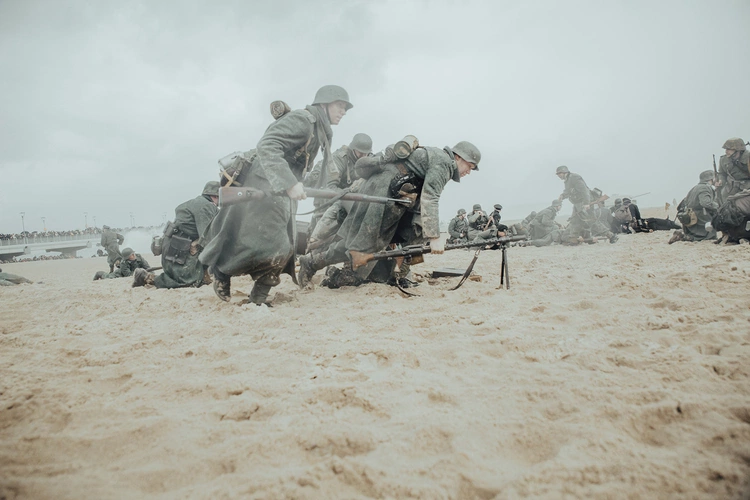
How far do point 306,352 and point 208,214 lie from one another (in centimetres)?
408

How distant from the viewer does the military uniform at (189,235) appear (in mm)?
5449

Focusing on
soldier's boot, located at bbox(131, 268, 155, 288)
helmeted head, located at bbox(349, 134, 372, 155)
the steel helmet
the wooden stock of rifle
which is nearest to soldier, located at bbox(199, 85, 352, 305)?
the steel helmet

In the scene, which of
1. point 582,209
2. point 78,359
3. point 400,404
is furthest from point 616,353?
point 582,209

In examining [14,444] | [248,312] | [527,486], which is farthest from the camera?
[248,312]

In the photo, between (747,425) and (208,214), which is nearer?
(747,425)

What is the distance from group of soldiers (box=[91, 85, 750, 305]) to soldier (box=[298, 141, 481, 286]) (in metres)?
0.01

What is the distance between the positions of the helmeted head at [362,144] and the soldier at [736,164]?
7.20 meters

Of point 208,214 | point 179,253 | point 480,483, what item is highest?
point 208,214

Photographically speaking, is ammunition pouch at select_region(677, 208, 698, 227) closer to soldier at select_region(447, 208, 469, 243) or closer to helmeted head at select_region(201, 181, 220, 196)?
soldier at select_region(447, 208, 469, 243)

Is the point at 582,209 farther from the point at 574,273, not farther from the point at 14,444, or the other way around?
the point at 14,444

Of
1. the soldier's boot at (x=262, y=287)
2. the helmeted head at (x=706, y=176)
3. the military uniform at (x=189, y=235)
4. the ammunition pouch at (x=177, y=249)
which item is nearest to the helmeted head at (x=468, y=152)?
the soldier's boot at (x=262, y=287)

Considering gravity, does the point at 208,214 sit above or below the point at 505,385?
above

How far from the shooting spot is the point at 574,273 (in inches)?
179

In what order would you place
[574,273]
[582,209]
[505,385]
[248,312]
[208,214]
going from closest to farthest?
[505,385], [248,312], [574,273], [208,214], [582,209]
